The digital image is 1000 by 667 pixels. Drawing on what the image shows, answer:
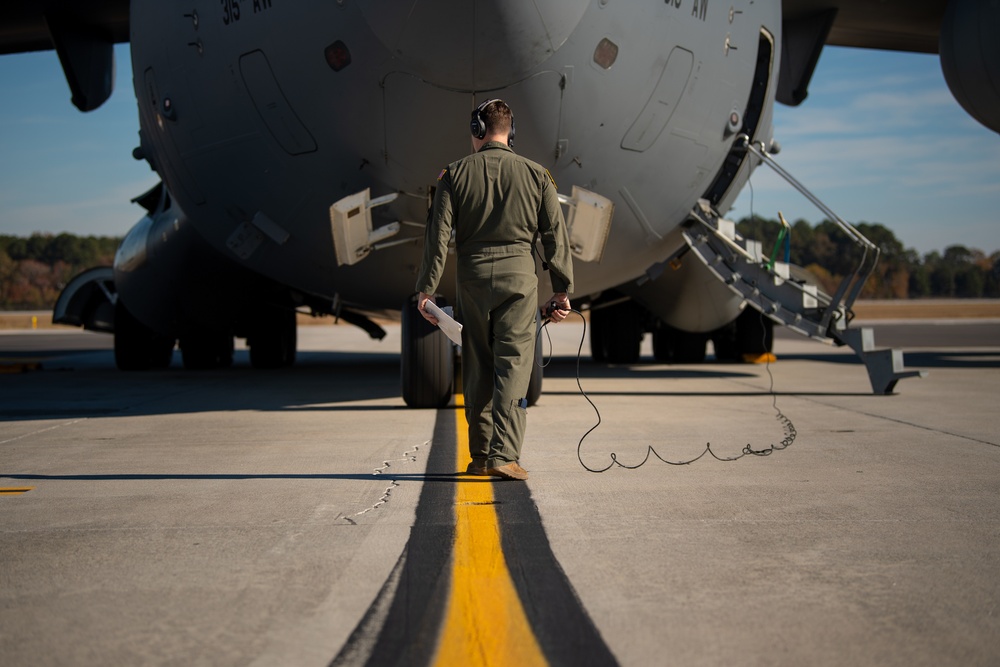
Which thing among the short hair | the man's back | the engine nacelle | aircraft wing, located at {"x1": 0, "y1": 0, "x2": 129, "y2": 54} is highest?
aircraft wing, located at {"x1": 0, "y1": 0, "x2": 129, "y2": 54}

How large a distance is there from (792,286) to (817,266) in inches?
3765

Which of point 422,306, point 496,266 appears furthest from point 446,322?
point 496,266

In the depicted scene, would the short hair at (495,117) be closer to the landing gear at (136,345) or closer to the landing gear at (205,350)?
the landing gear at (205,350)

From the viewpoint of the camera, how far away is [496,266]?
16.4ft

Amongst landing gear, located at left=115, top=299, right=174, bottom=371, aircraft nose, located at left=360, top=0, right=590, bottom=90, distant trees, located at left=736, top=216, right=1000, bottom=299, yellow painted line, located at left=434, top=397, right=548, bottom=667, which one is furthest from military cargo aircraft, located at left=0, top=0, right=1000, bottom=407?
distant trees, located at left=736, top=216, right=1000, bottom=299

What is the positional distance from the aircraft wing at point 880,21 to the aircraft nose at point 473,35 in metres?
6.11

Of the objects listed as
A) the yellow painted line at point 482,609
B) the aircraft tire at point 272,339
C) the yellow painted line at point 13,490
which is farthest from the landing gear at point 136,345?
the yellow painted line at point 482,609

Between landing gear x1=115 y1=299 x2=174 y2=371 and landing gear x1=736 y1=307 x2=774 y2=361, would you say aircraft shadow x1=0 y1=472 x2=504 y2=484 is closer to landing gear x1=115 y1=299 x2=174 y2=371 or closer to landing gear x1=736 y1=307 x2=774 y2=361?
landing gear x1=115 y1=299 x2=174 y2=371

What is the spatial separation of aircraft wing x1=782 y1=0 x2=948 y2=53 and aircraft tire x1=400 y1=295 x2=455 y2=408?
20.6 feet

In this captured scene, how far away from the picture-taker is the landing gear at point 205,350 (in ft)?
47.3

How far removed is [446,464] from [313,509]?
1310 mm

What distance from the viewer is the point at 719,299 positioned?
11727mm

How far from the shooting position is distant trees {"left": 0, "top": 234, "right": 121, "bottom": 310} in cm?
9412

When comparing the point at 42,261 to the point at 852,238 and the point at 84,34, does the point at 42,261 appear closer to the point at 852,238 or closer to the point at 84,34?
the point at 84,34
